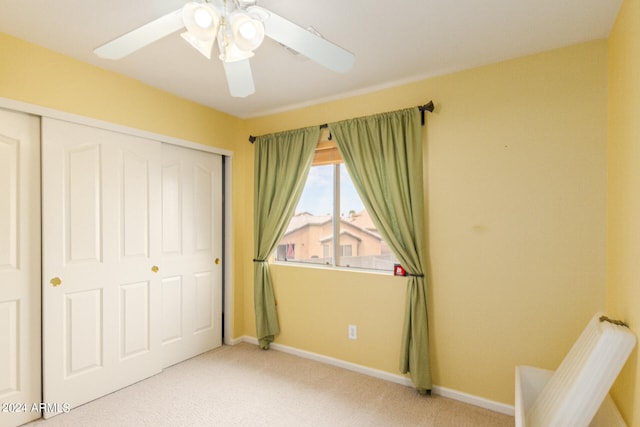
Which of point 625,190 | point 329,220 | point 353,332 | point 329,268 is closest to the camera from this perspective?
point 625,190

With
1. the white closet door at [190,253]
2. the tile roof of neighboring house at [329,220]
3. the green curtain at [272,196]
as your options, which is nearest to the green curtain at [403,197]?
the tile roof of neighboring house at [329,220]

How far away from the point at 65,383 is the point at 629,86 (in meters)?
3.85

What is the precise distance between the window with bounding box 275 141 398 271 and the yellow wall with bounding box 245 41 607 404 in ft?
→ 0.89

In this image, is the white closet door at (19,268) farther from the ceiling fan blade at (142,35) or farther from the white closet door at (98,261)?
the ceiling fan blade at (142,35)

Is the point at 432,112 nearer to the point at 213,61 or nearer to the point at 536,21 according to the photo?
the point at 536,21

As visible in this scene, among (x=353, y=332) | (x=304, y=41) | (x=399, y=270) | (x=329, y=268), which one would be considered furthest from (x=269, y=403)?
(x=304, y=41)

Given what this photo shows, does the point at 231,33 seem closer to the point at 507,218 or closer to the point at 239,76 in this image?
the point at 239,76

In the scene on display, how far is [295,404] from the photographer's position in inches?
93.7

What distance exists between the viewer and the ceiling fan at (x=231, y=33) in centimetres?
126

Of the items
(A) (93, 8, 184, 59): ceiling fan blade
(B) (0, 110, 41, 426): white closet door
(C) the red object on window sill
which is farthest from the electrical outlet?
(A) (93, 8, 184, 59): ceiling fan blade

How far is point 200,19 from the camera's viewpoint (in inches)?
48.8

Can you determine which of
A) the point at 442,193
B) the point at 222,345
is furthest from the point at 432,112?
the point at 222,345

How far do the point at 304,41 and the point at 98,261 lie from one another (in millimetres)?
2250

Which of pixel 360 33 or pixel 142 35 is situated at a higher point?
pixel 360 33
